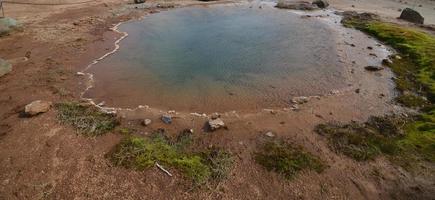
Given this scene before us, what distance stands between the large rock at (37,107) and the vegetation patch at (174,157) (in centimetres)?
449

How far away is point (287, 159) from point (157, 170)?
4819 millimetres

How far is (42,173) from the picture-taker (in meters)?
10.3

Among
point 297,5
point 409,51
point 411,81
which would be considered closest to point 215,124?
point 411,81

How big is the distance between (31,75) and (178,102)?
345 inches

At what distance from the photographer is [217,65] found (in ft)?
63.5

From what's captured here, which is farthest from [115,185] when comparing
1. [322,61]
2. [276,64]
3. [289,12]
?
[289,12]

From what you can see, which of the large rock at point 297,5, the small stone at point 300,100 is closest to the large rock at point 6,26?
the small stone at point 300,100

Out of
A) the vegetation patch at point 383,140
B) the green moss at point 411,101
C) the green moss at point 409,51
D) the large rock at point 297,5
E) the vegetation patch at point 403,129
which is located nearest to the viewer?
the vegetation patch at point 383,140

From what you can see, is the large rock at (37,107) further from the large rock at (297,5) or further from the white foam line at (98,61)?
the large rock at (297,5)

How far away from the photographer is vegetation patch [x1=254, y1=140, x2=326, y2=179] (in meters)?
10.8

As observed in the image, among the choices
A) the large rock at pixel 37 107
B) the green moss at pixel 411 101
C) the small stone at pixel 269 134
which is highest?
the green moss at pixel 411 101

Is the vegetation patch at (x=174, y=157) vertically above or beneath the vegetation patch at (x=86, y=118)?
beneath

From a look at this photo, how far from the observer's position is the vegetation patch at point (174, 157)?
1048 centimetres

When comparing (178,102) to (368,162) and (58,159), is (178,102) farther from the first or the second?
(368,162)
